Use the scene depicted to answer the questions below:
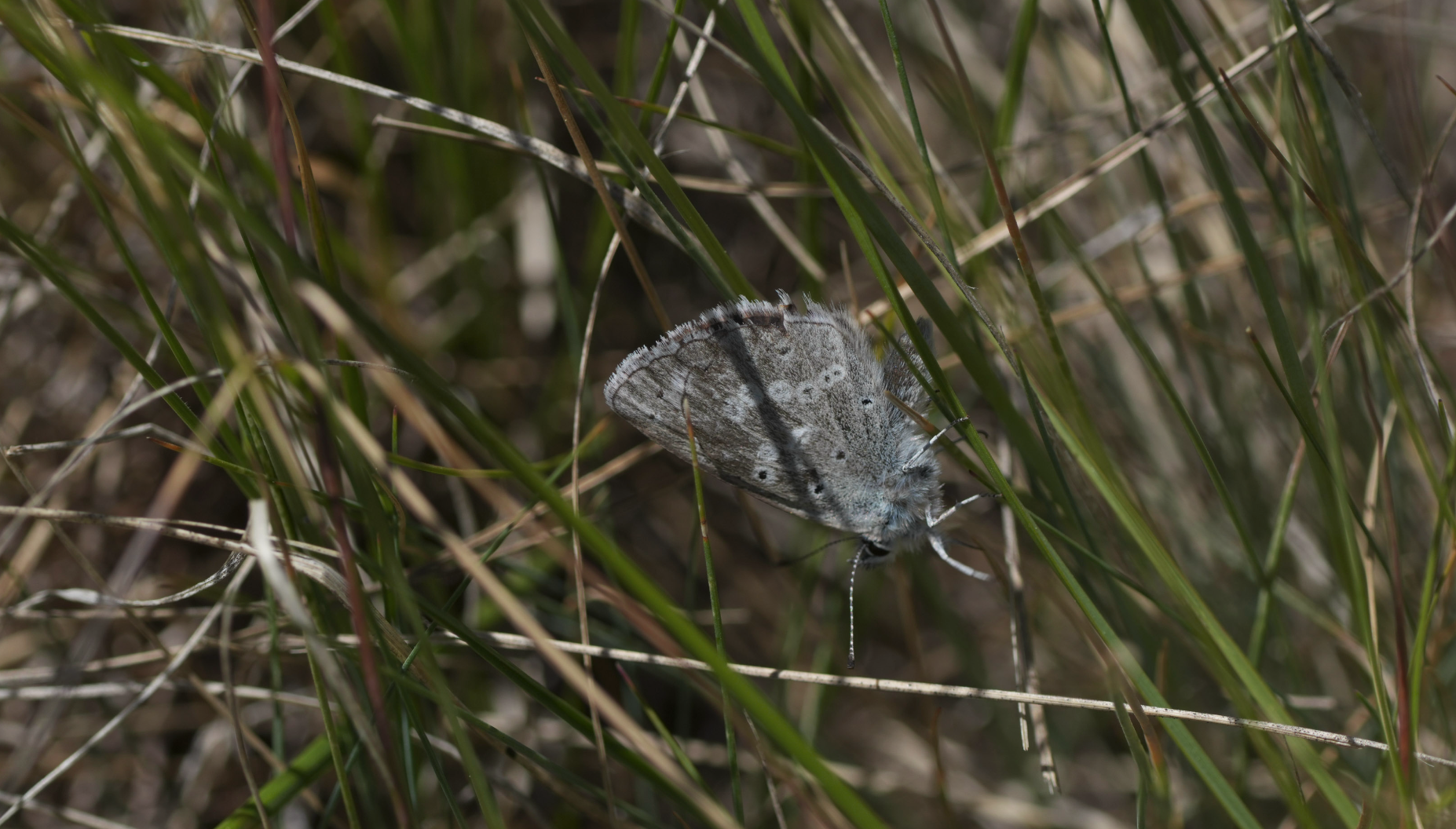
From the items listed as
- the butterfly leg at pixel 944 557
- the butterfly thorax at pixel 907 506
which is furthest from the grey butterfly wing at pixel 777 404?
the butterfly leg at pixel 944 557

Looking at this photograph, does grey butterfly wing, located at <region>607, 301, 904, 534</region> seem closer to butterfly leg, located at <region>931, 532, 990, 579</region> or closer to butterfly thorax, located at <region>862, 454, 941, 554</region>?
butterfly thorax, located at <region>862, 454, 941, 554</region>

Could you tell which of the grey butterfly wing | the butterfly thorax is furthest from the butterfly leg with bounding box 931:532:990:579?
the grey butterfly wing

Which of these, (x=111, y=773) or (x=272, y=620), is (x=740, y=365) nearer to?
(x=272, y=620)

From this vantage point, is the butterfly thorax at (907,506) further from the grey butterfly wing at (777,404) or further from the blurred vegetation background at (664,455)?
the blurred vegetation background at (664,455)

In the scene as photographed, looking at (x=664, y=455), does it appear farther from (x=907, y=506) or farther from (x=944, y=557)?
(x=944, y=557)

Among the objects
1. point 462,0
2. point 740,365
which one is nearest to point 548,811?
point 740,365
